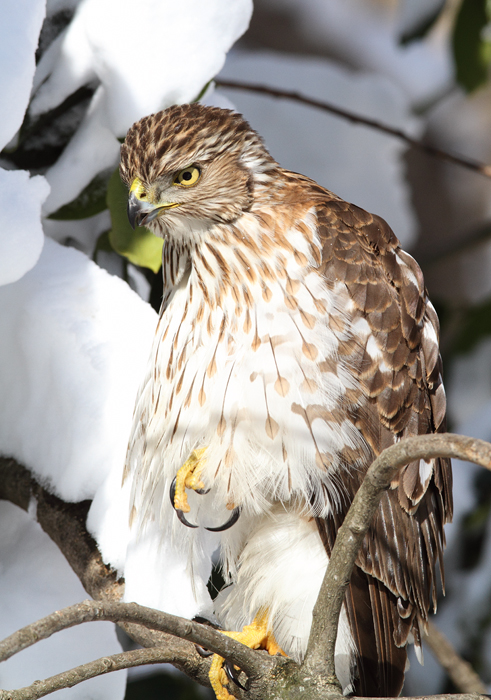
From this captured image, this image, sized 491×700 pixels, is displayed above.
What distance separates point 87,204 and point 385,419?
954mm

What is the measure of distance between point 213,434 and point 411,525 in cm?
52

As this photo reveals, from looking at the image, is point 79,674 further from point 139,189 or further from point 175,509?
point 139,189

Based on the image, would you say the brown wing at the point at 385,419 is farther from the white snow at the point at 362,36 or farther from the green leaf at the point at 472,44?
the white snow at the point at 362,36

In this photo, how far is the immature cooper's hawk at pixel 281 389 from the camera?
1.53 meters

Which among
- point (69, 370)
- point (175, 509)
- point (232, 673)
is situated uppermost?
point (69, 370)

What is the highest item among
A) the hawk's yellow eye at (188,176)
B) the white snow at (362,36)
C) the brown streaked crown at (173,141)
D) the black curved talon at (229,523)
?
the white snow at (362,36)

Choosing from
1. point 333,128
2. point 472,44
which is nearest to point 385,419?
point 472,44

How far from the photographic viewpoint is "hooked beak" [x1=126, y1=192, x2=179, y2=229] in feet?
5.18

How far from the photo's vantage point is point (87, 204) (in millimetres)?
1894

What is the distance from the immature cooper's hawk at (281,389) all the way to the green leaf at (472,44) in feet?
4.43

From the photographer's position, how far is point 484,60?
2.74 meters

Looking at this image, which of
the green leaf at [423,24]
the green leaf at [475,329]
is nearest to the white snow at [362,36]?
the green leaf at [423,24]

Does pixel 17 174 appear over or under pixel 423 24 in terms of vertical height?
under

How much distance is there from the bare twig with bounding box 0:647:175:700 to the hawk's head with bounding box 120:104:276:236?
0.89m
